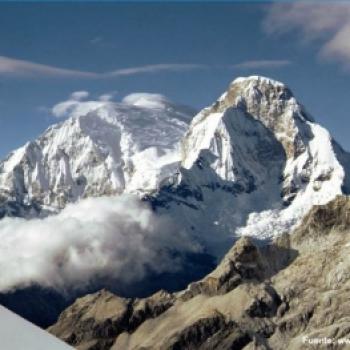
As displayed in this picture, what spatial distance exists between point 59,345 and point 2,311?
0.59 meters

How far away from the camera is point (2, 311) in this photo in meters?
6.29

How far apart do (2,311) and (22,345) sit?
1.77 ft

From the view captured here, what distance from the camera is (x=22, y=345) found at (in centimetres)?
582

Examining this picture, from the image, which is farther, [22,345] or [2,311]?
[2,311]

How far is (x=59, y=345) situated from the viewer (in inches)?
234

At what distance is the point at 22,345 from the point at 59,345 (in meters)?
0.26
